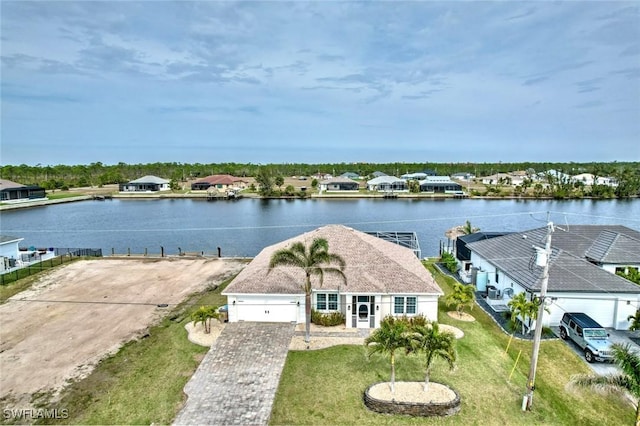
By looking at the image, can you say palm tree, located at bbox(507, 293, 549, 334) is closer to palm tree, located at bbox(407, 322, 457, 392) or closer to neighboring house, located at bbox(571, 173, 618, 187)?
palm tree, located at bbox(407, 322, 457, 392)

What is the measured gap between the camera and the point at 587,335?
762 inches

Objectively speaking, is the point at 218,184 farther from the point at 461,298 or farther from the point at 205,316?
the point at 461,298

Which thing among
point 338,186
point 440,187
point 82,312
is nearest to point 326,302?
point 82,312

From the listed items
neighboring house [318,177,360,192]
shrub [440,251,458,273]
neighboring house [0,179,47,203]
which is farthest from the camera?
neighboring house [318,177,360,192]

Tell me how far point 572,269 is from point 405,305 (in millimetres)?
10245

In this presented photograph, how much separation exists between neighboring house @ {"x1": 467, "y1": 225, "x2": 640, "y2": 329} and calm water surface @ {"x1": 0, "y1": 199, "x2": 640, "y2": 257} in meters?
15.7

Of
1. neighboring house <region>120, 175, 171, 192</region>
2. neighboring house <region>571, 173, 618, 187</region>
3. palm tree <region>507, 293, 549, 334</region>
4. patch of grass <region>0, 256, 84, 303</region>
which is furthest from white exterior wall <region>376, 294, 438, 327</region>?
neighboring house <region>571, 173, 618, 187</region>

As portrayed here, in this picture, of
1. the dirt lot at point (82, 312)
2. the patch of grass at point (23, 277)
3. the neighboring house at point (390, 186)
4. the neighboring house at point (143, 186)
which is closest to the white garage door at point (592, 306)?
the dirt lot at point (82, 312)

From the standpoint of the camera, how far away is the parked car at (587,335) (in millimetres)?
18438

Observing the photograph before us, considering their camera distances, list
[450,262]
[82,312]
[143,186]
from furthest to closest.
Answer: [143,186] → [450,262] → [82,312]

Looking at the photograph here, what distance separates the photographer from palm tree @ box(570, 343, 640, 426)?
37.1 ft

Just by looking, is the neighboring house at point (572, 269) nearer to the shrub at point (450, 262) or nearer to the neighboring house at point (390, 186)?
the shrub at point (450, 262)

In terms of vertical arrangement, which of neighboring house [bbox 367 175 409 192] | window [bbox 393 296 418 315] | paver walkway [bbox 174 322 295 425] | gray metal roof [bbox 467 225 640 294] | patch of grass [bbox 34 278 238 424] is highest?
neighboring house [bbox 367 175 409 192]

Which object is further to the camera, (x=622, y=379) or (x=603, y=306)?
(x=603, y=306)
